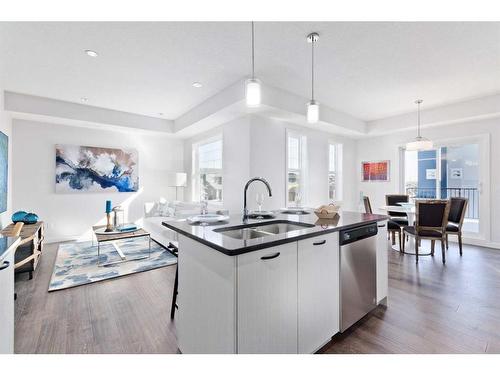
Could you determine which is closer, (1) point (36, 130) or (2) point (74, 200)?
(1) point (36, 130)

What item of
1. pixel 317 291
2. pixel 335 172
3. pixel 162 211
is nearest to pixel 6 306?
pixel 317 291

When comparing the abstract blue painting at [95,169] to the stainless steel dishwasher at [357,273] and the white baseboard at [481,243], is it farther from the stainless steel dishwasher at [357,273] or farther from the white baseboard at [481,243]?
the white baseboard at [481,243]

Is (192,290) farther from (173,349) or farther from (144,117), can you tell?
(144,117)

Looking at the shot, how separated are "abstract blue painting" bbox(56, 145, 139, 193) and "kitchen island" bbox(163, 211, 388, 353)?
4.36 metres

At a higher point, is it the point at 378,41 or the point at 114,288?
the point at 378,41

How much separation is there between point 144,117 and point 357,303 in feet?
16.4

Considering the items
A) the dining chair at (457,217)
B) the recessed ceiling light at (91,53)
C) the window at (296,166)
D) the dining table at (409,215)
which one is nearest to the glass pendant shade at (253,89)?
the recessed ceiling light at (91,53)

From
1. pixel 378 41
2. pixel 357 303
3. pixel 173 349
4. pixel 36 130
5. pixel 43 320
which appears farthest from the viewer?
pixel 36 130

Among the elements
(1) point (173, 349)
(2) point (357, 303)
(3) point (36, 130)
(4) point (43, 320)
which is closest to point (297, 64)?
(2) point (357, 303)

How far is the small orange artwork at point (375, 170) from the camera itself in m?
5.59

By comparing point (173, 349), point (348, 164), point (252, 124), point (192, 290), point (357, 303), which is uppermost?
point (252, 124)

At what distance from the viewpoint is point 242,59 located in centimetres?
275

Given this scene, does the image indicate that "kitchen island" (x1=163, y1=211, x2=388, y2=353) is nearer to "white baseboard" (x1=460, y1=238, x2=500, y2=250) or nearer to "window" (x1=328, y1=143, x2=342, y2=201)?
"window" (x1=328, y1=143, x2=342, y2=201)

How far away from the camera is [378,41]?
94.3 inches
